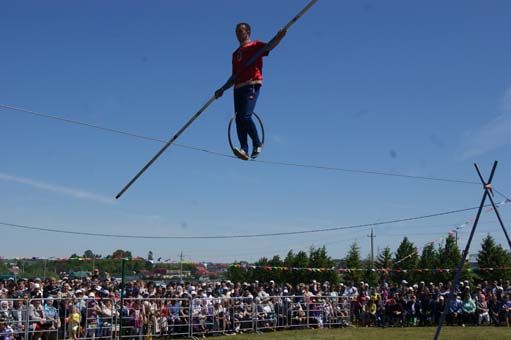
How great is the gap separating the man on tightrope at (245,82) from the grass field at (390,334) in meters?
6.84

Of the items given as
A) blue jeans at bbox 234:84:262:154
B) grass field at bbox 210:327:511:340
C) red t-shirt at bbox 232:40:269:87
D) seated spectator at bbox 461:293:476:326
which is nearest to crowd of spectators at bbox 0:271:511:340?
seated spectator at bbox 461:293:476:326

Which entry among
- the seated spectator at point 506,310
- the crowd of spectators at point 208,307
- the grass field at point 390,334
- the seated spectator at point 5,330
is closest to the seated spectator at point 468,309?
the crowd of spectators at point 208,307

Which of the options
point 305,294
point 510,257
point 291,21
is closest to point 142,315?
point 305,294

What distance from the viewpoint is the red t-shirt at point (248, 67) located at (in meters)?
6.60

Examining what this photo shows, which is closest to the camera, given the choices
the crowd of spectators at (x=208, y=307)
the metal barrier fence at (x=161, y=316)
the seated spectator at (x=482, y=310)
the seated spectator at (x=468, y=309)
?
the metal barrier fence at (x=161, y=316)

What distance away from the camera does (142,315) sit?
12250mm

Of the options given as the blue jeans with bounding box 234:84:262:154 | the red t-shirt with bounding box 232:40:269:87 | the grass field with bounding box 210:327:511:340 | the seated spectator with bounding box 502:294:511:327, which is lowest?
the grass field with bounding box 210:327:511:340

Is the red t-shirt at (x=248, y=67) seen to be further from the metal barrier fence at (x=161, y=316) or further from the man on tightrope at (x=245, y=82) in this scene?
the metal barrier fence at (x=161, y=316)

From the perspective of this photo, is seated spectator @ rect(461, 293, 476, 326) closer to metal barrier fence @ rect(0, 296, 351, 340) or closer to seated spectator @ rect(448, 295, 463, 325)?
seated spectator @ rect(448, 295, 463, 325)

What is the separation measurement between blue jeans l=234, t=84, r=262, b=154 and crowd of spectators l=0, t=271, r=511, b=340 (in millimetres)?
3062

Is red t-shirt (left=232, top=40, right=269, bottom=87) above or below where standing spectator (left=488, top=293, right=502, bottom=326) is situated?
above

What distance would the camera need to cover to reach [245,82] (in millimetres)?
6801

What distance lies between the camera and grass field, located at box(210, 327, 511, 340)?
43.4 feet

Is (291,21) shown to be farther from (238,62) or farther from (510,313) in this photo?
(510,313)
